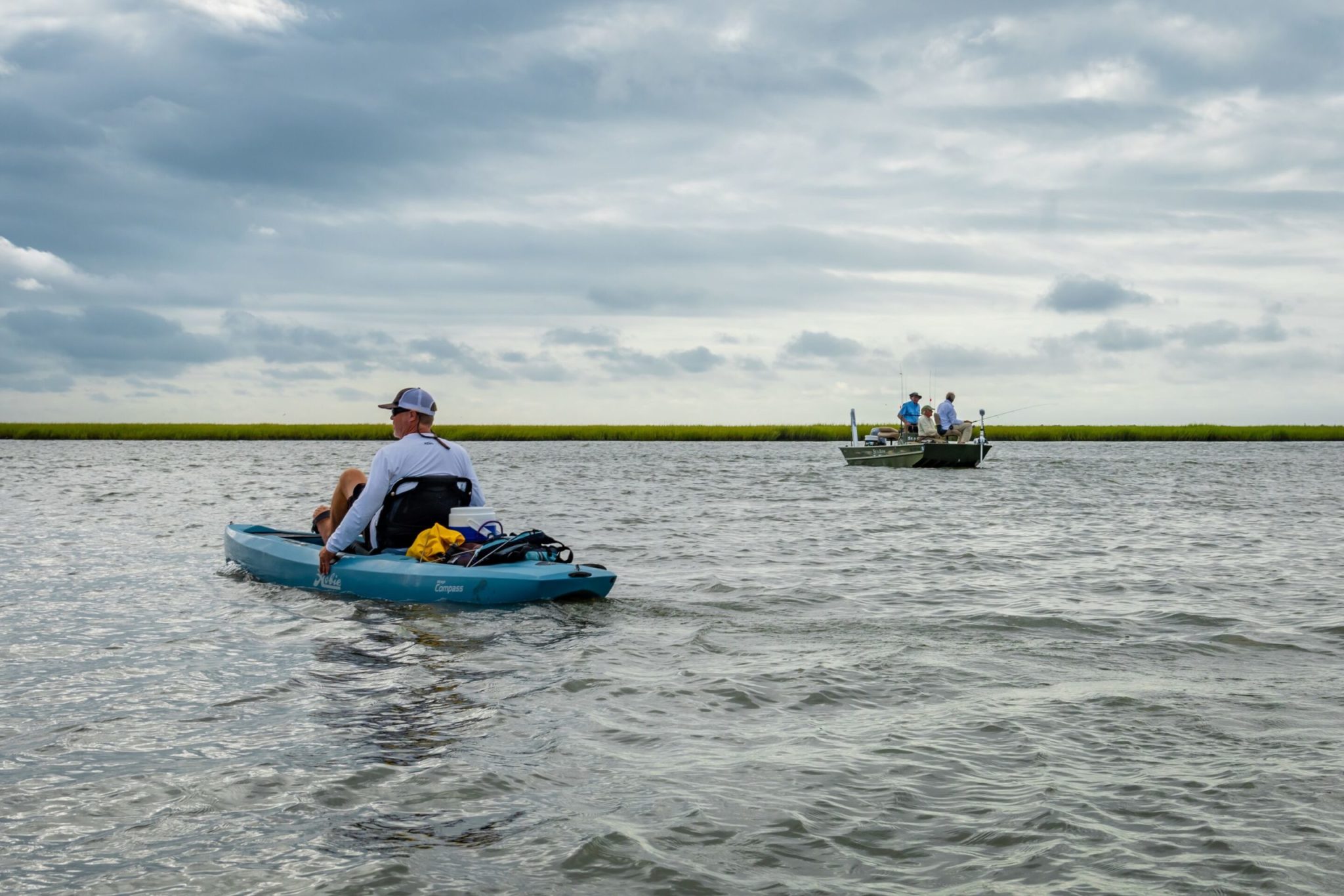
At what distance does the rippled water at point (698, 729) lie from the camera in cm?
412

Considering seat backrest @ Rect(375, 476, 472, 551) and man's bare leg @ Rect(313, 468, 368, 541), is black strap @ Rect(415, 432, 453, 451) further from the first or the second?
man's bare leg @ Rect(313, 468, 368, 541)

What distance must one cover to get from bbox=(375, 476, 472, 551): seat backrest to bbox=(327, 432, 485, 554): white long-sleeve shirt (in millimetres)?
66

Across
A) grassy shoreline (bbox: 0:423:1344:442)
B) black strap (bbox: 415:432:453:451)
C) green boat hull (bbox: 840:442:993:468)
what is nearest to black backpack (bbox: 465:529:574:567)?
black strap (bbox: 415:432:453:451)

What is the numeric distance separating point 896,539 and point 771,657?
9.21 meters

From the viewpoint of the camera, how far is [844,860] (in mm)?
4117

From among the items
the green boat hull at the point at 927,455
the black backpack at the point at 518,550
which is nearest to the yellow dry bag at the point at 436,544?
the black backpack at the point at 518,550

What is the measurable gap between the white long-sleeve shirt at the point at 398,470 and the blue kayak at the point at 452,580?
1.06ft

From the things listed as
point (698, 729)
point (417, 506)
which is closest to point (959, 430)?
point (417, 506)

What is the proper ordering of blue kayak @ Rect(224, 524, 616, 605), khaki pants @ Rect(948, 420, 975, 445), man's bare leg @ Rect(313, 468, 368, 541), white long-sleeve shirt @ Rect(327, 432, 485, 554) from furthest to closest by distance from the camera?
1. khaki pants @ Rect(948, 420, 975, 445)
2. man's bare leg @ Rect(313, 468, 368, 541)
3. white long-sleeve shirt @ Rect(327, 432, 485, 554)
4. blue kayak @ Rect(224, 524, 616, 605)

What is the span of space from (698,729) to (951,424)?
3170cm

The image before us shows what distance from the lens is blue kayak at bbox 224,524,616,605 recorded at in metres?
9.69

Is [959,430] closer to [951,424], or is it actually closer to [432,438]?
[951,424]

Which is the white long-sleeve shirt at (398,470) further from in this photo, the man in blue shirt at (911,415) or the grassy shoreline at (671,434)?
the grassy shoreline at (671,434)

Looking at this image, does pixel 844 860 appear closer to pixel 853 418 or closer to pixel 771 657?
pixel 771 657
